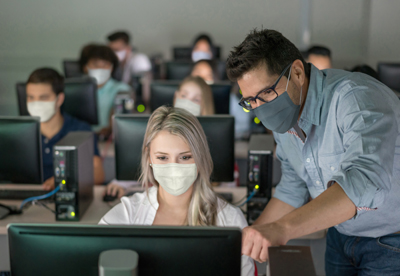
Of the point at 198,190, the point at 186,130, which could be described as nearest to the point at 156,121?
the point at 186,130

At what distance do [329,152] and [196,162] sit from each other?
564 millimetres

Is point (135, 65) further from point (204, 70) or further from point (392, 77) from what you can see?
point (392, 77)

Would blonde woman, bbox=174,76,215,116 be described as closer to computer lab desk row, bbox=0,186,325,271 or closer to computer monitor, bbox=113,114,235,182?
computer lab desk row, bbox=0,186,325,271

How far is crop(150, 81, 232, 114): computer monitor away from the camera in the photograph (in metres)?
3.29

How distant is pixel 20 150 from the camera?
2.18m

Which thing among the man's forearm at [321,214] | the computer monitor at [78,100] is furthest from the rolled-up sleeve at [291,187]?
the computer monitor at [78,100]

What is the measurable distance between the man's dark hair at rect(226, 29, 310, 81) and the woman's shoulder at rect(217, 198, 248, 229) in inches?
24.9

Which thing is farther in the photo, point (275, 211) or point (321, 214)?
point (275, 211)

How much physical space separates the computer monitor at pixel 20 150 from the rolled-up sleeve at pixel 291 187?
47.8 inches

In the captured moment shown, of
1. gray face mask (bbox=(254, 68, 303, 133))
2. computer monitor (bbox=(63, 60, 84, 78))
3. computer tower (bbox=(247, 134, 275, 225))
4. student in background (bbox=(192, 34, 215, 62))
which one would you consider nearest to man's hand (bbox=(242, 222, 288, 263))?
gray face mask (bbox=(254, 68, 303, 133))

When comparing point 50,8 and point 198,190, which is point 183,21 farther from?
point 198,190

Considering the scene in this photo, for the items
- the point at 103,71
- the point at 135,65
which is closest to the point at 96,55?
the point at 103,71

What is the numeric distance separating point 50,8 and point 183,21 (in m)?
2.48

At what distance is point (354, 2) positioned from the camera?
770cm
